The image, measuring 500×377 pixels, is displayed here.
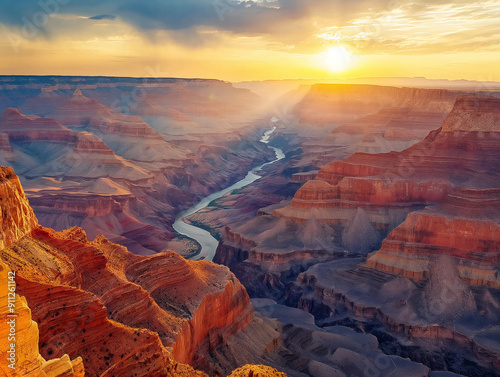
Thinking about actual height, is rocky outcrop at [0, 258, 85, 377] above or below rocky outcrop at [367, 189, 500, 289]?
above

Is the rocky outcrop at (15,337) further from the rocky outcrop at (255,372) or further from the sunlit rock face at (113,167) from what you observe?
the sunlit rock face at (113,167)

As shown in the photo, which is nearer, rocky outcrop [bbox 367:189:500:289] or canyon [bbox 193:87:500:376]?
canyon [bbox 193:87:500:376]

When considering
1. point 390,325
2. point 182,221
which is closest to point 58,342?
point 390,325

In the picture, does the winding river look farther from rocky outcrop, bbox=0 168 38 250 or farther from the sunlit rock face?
rocky outcrop, bbox=0 168 38 250

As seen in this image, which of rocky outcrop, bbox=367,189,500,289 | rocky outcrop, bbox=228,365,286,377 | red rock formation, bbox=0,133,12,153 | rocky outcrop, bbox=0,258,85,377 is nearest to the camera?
rocky outcrop, bbox=0,258,85,377

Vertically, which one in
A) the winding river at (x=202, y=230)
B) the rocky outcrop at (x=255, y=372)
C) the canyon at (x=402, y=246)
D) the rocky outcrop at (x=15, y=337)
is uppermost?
the rocky outcrop at (x=15, y=337)

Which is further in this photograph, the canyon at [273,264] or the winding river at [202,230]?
the winding river at [202,230]

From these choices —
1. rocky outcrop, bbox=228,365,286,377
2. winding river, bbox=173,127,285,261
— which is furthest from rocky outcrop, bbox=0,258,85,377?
winding river, bbox=173,127,285,261

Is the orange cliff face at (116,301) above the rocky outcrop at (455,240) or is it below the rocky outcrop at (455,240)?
above

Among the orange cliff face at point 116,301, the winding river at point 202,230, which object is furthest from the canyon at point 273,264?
the winding river at point 202,230
